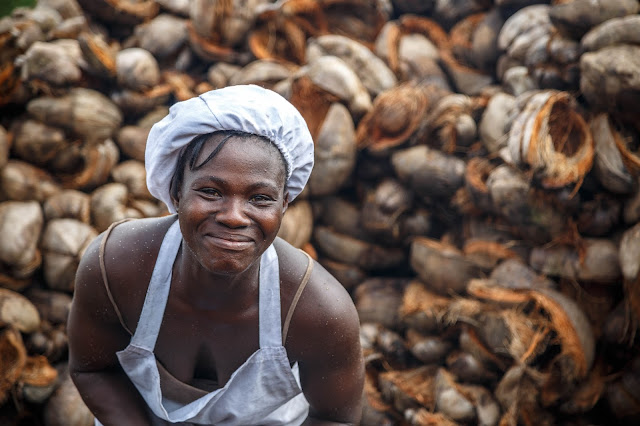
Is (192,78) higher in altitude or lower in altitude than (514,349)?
higher

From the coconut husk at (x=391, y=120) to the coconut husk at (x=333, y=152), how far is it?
0.11 m

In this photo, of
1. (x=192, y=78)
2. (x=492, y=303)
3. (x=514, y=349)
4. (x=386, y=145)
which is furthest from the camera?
(x=192, y=78)

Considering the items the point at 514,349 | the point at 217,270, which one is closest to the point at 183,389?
the point at 217,270

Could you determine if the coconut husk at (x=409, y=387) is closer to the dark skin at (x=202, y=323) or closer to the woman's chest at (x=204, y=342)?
the dark skin at (x=202, y=323)

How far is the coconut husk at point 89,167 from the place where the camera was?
324 cm

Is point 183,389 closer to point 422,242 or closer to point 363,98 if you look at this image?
point 422,242

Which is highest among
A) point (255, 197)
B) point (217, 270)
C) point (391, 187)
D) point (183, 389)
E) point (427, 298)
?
point (255, 197)

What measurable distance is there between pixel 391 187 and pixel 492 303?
35.6 inches

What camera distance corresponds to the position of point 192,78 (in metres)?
3.87

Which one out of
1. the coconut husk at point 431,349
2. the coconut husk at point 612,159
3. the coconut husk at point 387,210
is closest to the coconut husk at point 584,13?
the coconut husk at point 612,159

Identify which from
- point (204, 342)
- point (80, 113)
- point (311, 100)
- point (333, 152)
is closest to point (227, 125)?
point (204, 342)

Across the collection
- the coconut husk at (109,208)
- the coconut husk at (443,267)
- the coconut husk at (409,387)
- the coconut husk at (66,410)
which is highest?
the coconut husk at (109,208)

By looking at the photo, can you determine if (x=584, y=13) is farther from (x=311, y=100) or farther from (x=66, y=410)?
(x=66, y=410)

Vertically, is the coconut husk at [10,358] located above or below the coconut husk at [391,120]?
below
